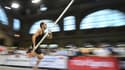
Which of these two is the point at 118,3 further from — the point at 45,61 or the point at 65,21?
the point at 45,61

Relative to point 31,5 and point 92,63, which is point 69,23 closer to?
point 31,5

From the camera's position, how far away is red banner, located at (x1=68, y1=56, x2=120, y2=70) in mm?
7811

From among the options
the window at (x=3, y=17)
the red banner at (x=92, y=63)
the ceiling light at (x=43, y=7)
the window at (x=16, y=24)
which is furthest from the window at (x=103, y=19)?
the red banner at (x=92, y=63)

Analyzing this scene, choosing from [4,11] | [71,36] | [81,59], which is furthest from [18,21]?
[81,59]

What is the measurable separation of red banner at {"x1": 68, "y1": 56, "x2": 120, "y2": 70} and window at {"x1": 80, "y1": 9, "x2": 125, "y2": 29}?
17388 mm

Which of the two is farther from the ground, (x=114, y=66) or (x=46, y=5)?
(x=46, y=5)

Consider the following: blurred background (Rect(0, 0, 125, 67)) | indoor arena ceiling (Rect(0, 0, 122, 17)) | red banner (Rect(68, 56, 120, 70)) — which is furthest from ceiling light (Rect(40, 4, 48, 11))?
red banner (Rect(68, 56, 120, 70))

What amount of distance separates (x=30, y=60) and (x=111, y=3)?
16.0 m

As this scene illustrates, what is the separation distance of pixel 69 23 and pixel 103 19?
4650 mm

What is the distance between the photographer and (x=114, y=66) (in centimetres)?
771

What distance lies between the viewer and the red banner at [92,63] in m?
7.81

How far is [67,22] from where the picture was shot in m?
30.1

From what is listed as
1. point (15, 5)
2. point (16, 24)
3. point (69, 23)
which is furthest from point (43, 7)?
point (16, 24)

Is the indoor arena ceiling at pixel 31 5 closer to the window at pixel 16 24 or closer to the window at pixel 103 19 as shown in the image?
the window at pixel 16 24
